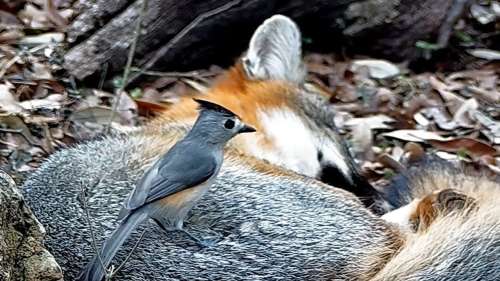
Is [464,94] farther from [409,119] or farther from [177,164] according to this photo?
[177,164]

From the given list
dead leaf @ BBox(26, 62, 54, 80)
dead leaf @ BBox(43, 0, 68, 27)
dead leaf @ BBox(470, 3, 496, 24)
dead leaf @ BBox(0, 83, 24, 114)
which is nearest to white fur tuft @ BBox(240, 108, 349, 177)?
dead leaf @ BBox(0, 83, 24, 114)

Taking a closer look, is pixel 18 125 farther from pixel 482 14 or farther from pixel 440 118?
pixel 482 14

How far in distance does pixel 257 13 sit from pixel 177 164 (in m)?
3.23

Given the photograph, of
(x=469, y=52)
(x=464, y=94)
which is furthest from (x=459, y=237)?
(x=469, y=52)

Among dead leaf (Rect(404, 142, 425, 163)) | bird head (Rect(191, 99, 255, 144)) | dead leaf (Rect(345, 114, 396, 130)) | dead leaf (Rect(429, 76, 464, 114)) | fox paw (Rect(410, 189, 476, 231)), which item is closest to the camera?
bird head (Rect(191, 99, 255, 144))

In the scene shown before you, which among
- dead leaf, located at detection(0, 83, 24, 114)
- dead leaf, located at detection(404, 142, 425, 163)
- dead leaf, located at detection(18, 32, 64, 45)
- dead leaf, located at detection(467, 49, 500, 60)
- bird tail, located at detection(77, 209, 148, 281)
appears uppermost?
Answer: bird tail, located at detection(77, 209, 148, 281)

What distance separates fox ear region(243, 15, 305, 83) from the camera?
5.38m

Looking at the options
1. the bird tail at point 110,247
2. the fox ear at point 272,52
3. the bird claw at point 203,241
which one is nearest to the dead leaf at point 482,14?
the fox ear at point 272,52

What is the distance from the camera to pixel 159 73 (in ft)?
20.3

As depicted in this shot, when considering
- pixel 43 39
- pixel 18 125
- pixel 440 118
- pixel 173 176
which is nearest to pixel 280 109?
A: pixel 18 125

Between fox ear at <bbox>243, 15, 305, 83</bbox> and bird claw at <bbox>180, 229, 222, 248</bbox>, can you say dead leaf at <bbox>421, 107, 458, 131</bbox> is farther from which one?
bird claw at <bbox>180, 229, 222, 248</bbox>

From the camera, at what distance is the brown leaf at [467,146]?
5854mm

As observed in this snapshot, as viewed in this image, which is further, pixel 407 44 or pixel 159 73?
pixel 407 44

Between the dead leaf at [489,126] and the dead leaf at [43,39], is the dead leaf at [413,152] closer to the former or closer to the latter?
the dead leaf at [489,126]
